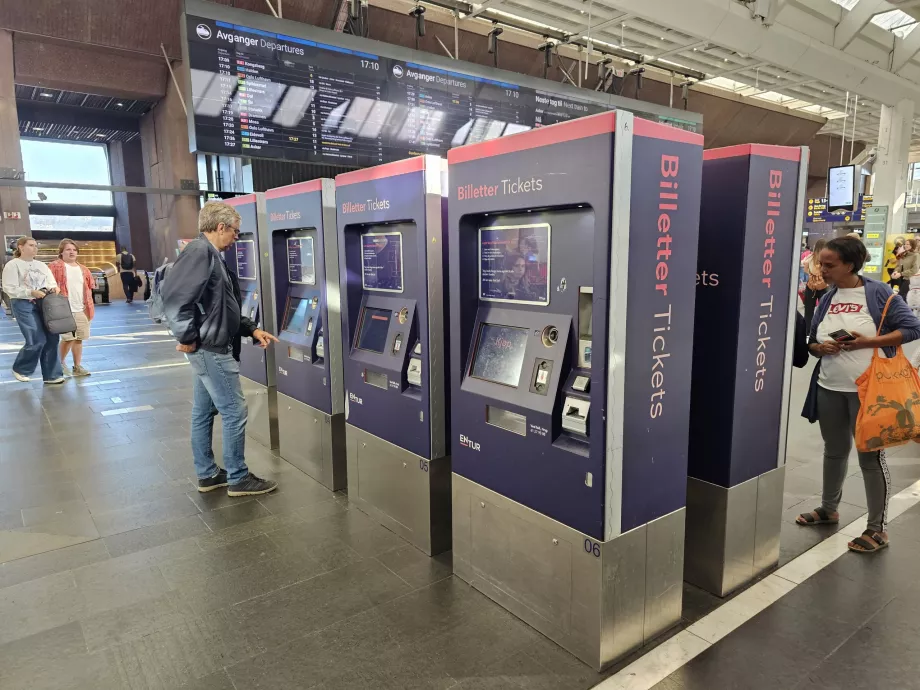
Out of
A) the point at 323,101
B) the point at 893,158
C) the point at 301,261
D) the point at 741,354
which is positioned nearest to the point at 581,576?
the point at 741,354

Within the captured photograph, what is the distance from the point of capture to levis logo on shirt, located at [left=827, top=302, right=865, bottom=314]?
2596mm

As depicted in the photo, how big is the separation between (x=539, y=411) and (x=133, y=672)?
1632 mm

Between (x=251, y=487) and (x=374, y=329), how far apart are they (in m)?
1.28

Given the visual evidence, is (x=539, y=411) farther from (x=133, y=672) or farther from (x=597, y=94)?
(x=597, y=94)

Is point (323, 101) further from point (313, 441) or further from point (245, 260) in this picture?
point (313, 441)

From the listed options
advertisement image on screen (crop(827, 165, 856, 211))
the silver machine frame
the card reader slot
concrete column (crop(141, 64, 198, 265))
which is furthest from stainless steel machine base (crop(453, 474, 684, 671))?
concrete column (crop(141, 64, 198, 265))

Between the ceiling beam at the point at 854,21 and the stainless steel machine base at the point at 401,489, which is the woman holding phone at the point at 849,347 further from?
the ceiling beam at the point at 854,21

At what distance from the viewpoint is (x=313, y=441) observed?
3.70 metres

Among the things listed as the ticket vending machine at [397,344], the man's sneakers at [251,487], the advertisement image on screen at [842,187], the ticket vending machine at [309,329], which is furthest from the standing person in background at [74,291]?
the advertisement image on screen at [842,187]

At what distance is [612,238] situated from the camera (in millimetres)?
1761

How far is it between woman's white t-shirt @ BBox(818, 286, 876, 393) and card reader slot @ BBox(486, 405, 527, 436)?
1.55 meters

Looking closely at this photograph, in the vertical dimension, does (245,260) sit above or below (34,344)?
above

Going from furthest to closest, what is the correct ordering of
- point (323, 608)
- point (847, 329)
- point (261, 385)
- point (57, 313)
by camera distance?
1. point (57, 313)
2. point (261, 385)
3. point (847, 329)
4. point (323, 608)

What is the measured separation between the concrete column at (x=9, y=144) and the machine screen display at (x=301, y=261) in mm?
9425
